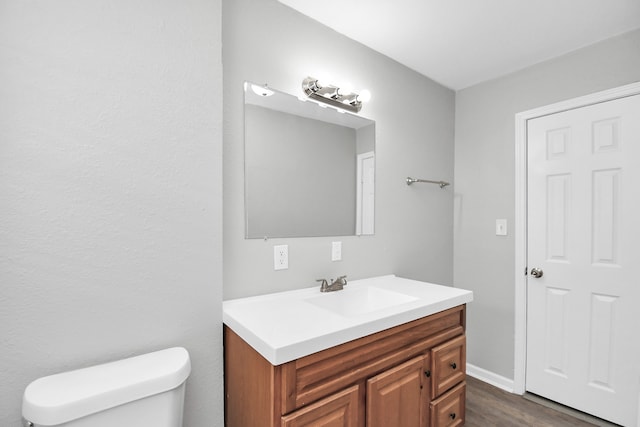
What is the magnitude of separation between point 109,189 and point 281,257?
81cm

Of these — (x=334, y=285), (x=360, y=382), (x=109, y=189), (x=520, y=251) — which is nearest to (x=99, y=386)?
(x=109, y=189)

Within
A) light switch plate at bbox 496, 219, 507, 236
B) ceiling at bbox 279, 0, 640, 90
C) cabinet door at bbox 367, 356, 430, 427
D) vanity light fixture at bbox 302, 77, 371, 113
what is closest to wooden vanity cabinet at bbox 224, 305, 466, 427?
cabinet door at bbox 367, 356, 430, 427

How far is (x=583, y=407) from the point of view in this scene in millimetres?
1929

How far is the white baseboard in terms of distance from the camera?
2.24m

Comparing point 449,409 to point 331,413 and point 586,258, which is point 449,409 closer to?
point 331,413

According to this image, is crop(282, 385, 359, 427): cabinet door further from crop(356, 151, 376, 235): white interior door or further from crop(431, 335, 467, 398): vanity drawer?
crop(356, 151, 376, 235): white interior door

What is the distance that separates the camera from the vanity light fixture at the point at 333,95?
5.37 ft

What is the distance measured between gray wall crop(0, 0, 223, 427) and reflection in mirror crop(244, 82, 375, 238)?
0.27 m

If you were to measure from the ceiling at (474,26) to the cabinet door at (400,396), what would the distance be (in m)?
1.77

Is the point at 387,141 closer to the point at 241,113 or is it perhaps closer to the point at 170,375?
the point at 241,113

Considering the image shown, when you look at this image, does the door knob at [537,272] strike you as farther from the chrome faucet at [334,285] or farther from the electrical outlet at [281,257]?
the electrical outlet at [281,257]

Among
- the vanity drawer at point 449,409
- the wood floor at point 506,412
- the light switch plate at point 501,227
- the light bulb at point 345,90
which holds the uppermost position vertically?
the light bulb at point 345,90

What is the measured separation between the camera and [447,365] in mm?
1569

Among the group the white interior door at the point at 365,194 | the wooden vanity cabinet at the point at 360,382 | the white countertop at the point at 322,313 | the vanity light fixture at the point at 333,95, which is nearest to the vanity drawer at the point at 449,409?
the wooden vanity cabinet at the point at 360,382
